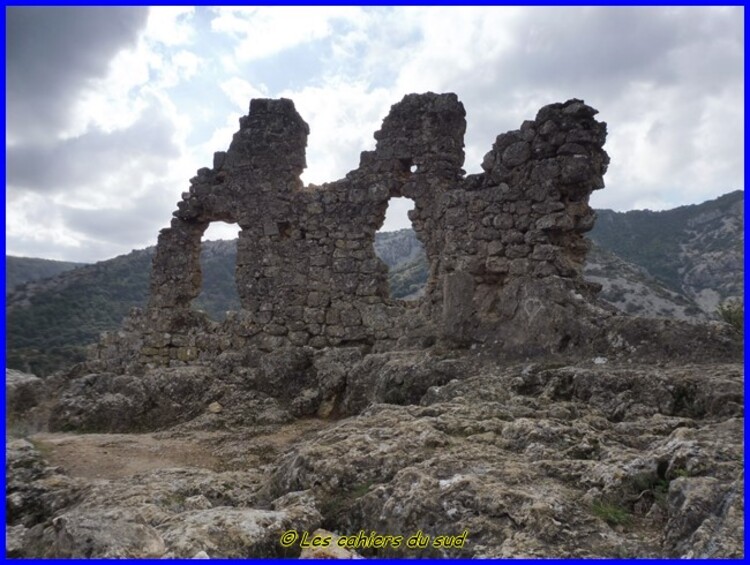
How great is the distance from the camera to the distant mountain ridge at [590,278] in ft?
82.8

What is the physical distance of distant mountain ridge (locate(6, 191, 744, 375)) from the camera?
25.2 meters

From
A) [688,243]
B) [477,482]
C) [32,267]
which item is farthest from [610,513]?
[32,267]

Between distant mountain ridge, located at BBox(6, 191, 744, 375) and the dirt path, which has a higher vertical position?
distant mountain ridge, located at BBox(6, 191, 744, 375)

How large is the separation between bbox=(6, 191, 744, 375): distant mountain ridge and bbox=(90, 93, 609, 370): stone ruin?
12382mm

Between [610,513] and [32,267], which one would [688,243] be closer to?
[610,513]

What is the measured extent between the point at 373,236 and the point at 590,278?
15.9 meters

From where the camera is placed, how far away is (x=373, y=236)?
12.0 m

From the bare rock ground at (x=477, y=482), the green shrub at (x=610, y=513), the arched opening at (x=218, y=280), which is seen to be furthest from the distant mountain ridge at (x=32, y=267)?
the green shrub at (x=610, y=513)

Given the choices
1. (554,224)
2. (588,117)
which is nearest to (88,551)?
(554,224)

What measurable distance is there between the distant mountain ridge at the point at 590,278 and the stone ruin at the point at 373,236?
12382 mm

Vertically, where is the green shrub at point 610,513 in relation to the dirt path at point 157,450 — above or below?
above

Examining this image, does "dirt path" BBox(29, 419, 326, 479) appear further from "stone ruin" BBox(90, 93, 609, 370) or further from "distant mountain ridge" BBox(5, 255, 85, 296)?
"distant mountain ridge" BBox(5, 255, 85, 296)

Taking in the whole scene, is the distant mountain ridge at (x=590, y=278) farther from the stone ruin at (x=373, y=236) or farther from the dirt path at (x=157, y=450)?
the dirt path at (x=157, y=450)

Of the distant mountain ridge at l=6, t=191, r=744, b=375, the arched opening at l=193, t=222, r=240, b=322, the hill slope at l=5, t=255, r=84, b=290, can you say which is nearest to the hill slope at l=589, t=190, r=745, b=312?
the distant mountain ridge at l=6, t=191, r=744, b=375
